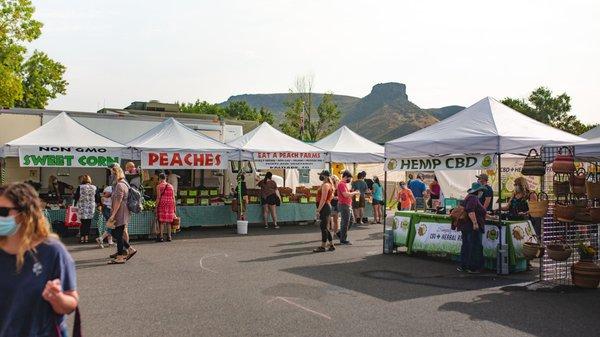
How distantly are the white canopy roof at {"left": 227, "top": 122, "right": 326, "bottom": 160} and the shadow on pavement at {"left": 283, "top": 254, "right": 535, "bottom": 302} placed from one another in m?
6.87

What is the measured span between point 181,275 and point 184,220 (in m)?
6.75

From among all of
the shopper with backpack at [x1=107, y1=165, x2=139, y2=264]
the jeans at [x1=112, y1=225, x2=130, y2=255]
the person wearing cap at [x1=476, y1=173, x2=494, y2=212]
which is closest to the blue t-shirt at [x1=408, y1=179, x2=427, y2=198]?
the person wearing cap at [x1=476, y1=173, x2=494, y2=212]

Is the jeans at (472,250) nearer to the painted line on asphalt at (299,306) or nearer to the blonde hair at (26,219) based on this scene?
the painted line on asphalt at (299,306)

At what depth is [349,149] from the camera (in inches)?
789

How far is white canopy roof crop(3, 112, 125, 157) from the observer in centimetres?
1409

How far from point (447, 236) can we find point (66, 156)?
32.6 ft

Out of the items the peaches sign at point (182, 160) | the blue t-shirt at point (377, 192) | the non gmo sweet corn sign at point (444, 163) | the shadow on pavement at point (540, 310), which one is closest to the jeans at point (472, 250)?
the non gmo sweet corn sign at point (444, 163)

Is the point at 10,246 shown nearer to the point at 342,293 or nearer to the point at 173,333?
the point at 173,333

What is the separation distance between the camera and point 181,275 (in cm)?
926

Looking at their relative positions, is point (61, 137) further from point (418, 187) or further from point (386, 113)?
point (386, 113)

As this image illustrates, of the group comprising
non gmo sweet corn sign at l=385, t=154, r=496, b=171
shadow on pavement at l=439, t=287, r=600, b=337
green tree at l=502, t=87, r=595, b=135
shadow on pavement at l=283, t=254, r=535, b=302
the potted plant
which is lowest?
shadow on pavement at l=439, t=287, r=600, b=337

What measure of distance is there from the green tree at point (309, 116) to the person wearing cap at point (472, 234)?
3895cm

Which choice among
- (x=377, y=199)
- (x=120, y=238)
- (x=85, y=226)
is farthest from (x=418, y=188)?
(x=120, y=238)

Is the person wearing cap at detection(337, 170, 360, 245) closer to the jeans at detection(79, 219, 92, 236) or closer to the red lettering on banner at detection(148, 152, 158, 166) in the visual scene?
the red lettering on banner at detection(148, 152, 158, 166)
